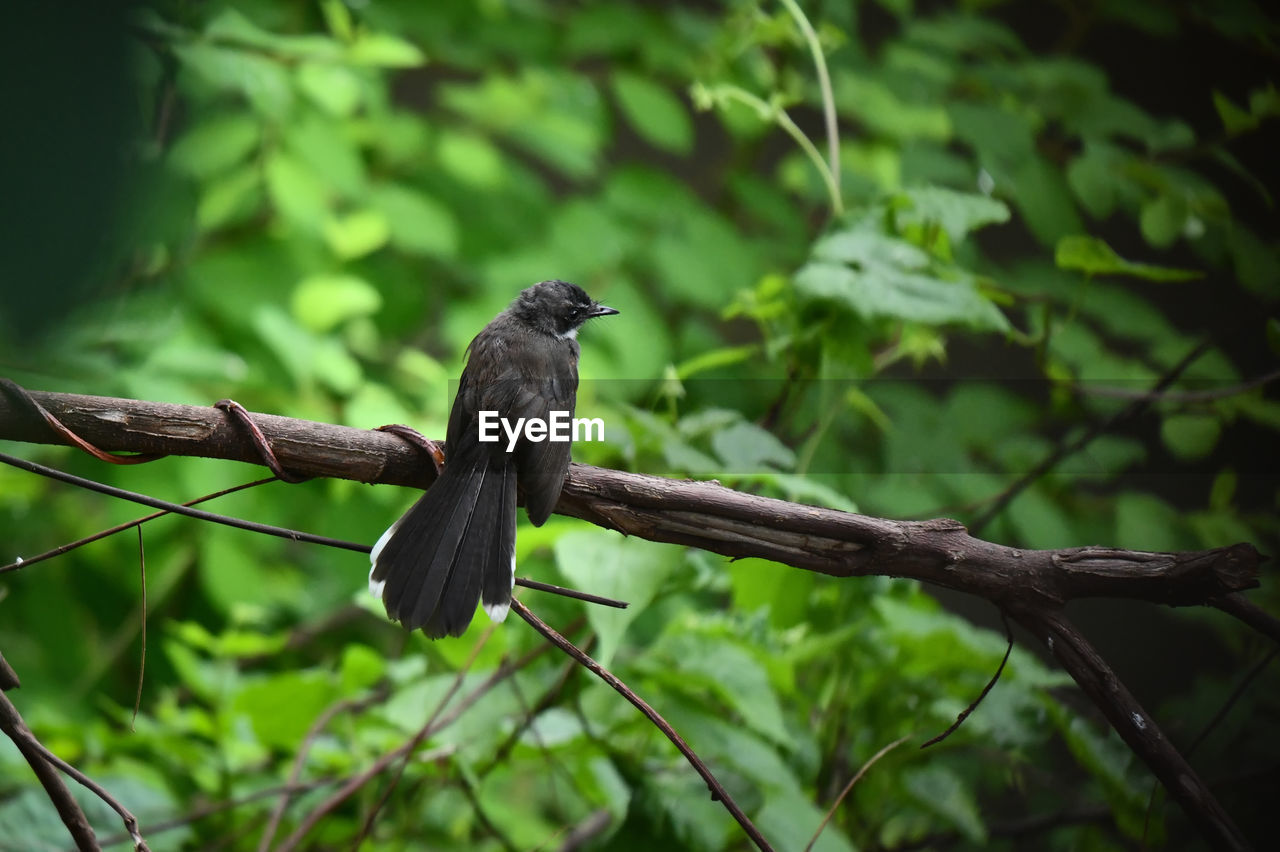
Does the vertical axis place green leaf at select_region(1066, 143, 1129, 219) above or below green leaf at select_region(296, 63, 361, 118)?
below

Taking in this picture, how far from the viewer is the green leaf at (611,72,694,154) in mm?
2230

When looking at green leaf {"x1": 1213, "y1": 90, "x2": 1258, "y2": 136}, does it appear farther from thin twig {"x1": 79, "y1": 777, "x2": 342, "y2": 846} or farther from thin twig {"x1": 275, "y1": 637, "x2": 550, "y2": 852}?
thin twig {"x1": 79, "y1": 777, "x2": 342, "y2": 846}

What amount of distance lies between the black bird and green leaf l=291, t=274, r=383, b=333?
972 mm

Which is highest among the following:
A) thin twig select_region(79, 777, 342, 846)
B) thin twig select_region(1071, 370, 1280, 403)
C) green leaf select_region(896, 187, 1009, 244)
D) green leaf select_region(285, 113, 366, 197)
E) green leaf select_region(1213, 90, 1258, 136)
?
green leaf select_region(285, 113, 366, 197)

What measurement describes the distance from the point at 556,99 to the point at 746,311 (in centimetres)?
124

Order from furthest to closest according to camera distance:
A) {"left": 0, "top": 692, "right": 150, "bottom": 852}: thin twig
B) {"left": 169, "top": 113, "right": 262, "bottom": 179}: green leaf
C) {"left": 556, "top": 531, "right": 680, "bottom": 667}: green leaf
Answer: {"left": 169, "top": 113, "right": 262, "bottom": 179}: green leaf → {"left": 556, "top": 531, "right": 680, "bottom": 667}: green leaf → {"left": 0, "top": 692, "right": 150, "bottom": 852}: thin twig

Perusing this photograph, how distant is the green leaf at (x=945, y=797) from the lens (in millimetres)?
1282

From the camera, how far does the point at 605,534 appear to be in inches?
40.5

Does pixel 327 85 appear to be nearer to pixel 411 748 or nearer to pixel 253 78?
pixel 253 78

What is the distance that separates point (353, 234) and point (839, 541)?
1.50m

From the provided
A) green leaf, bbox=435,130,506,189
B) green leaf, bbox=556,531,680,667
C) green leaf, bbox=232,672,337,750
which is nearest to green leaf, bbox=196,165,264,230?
green leaf, bbox=435,130,506,189

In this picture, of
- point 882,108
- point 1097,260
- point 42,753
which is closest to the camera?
point 42,753

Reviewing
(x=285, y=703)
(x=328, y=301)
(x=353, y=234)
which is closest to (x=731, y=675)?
(x=285, y=703)

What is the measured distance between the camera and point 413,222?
210 centimetres
